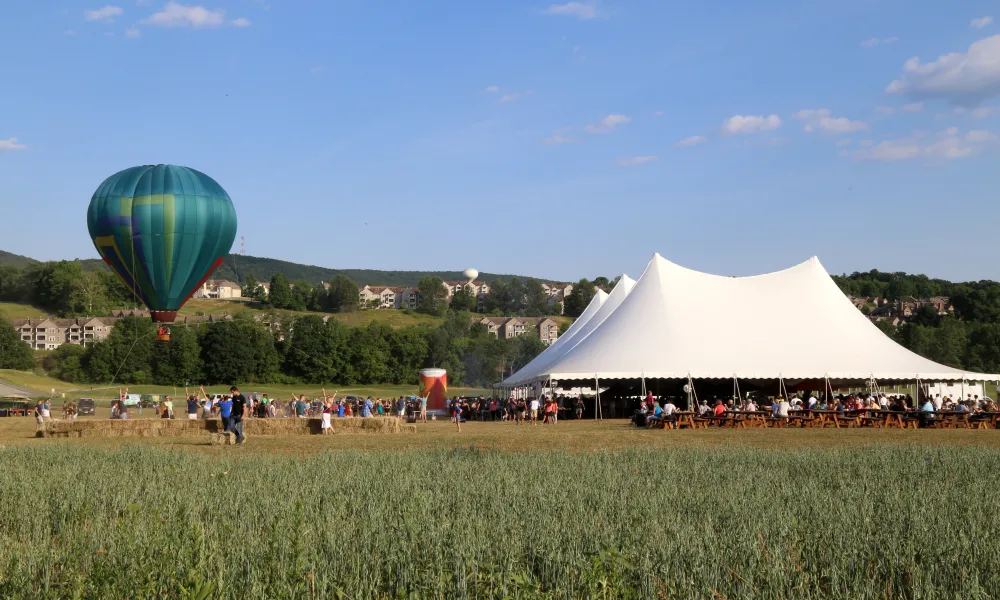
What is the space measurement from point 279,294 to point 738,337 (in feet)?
412

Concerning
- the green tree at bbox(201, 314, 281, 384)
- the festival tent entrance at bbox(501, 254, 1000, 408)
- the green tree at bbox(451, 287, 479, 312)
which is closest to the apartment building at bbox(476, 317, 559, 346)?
the green tree at bbox(451, 287, 479, 312)

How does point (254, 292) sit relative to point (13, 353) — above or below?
above

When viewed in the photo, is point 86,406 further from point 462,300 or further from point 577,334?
point 462,300

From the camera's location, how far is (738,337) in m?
31.5

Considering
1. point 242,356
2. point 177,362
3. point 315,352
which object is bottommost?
point 177,362

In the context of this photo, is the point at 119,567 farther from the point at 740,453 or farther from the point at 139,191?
the point at 139,191

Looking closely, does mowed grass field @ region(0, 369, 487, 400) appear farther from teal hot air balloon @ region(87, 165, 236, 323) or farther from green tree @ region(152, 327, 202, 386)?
teal hot air balloon @ region(87, 165, 236, 323)

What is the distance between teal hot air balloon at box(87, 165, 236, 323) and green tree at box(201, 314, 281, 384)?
56518 millimetres

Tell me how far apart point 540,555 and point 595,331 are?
90.0 feet

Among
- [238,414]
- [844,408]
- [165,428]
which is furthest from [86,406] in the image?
[844,408]

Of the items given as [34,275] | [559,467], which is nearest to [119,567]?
[559,467]

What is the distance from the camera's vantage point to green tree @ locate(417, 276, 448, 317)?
156 metres

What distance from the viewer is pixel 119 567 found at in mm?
5656

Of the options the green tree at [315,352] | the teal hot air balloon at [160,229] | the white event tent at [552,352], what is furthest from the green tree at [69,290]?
the white event tent at [552,352]
